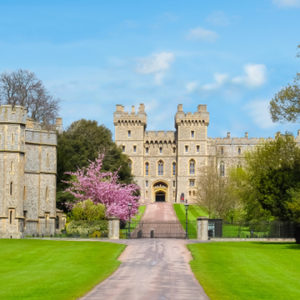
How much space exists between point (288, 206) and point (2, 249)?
49.4 ft

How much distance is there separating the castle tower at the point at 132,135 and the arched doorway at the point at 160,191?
141 inches

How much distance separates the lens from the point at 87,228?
43406 mm

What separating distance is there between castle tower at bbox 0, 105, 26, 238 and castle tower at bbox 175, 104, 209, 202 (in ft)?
177

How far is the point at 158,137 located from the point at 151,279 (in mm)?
79511

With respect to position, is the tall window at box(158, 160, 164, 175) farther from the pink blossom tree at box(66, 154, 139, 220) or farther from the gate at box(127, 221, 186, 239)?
the pink blossom tree at box(66, 154, 139, 220)

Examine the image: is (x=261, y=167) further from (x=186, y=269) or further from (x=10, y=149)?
(x=186, y=269)

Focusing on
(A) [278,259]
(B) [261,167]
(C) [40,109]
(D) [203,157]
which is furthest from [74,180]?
Result: (D) [203,157]

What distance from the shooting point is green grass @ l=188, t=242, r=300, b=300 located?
16828 mm

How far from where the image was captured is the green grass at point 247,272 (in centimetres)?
1683

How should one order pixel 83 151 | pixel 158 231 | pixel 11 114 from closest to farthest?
pixel 11 114 → pixel 158 231 → pixel 83 151

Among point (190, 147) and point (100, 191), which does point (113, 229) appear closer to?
point (100, 191)

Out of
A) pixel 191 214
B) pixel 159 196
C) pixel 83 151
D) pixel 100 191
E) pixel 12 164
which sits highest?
pixel 83 151

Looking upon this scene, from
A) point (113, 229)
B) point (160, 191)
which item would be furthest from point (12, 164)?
point (160, 191)

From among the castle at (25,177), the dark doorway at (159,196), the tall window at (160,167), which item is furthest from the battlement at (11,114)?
the dark doorway at (159,196)
